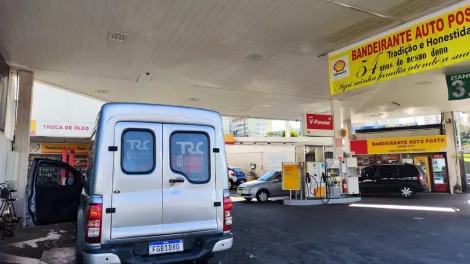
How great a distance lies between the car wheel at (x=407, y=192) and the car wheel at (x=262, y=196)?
6010 millimetres

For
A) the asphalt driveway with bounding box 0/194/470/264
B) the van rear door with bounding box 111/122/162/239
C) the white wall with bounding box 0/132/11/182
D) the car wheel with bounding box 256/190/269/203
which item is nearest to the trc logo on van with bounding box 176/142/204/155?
the van rear door with bounding box 111/122/162/239

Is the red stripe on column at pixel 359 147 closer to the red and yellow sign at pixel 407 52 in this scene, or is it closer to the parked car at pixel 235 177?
the parked car at pixel 235 177

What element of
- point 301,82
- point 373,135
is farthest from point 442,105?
point 301,82

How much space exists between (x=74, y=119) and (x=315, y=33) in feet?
39.5

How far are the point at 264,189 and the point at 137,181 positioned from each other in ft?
34.0

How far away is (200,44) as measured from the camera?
25.5ft

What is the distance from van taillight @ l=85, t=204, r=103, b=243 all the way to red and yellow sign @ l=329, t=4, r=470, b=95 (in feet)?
17.0

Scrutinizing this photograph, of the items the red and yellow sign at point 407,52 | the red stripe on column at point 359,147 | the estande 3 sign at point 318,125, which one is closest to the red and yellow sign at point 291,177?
the estande 3 sign at point 318,125

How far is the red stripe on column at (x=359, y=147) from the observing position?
1880 centimetres

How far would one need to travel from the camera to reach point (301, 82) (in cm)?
1108

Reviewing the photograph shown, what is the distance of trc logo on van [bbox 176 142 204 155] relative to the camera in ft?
13.0

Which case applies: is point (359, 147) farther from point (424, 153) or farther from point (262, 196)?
point (262, 196)

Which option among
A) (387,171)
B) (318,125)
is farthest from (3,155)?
(387,171)

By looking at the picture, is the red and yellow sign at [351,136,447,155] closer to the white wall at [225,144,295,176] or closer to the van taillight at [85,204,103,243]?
the white wall at [225,144,295,176]
